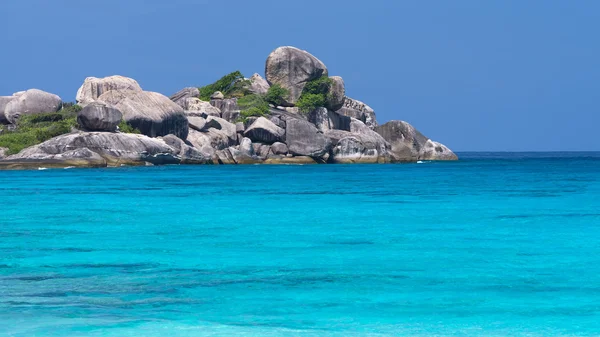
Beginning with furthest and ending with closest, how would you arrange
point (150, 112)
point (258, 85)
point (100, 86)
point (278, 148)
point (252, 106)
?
point (258, 85) < point (252, 106) < point (100, 86) < point (278, 148) < point (150, 112)

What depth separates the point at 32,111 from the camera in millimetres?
56531

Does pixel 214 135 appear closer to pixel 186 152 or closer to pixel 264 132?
pixel 264 132

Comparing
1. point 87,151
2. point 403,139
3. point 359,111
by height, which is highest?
point 359,111

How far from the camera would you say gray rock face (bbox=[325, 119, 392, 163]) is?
6184 centimetres

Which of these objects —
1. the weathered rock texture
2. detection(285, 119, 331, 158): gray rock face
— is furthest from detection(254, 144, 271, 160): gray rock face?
the weathered rock texture

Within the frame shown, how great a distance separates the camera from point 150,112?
176 ft

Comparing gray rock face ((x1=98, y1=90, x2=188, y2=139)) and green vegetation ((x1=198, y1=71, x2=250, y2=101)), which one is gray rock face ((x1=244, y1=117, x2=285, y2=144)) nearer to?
gray rock face ((x1=98, y1=90, x2=188, y2=139))

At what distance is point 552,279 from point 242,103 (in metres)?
53.9

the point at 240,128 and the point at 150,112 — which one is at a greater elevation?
the point at 150,112

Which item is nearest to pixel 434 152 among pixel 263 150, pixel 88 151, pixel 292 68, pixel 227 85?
pixel 292 68

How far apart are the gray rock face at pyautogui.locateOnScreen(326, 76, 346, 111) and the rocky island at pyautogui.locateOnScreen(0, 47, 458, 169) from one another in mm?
74

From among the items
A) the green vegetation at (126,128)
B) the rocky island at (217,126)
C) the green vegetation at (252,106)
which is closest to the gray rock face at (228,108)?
the rocky island at (217,126)

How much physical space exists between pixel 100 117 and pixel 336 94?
75.1ft

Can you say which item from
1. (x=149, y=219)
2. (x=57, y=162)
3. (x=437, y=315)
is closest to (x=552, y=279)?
(x=437, y=315)
